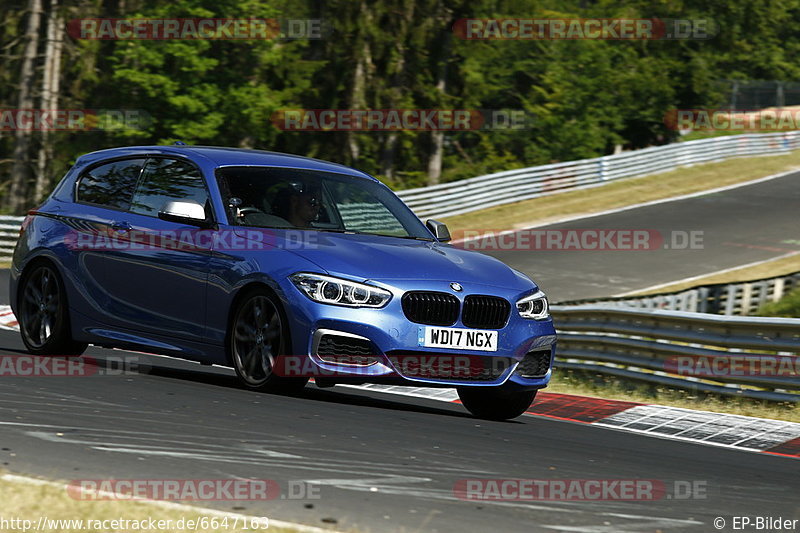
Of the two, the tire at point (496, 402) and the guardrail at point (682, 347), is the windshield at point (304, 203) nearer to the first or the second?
the tire at point (496, 402)

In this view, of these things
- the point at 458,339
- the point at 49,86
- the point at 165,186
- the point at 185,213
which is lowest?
the point at 458,339

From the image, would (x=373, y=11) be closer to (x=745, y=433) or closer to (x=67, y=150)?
(x=67, y=150)

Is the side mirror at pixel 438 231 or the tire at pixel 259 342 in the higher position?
the side mirror at pixel 438 231

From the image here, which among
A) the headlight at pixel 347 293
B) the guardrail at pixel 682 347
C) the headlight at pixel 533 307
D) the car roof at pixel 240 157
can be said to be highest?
the car roof at pixel 240 157

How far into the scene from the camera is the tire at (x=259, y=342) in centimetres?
830

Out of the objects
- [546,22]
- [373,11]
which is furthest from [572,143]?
[373,11]

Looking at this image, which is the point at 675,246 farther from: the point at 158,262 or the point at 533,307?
the point at 158,262

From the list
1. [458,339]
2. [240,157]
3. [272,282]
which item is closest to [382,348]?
[458,339]

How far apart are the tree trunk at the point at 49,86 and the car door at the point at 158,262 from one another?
1373 inches

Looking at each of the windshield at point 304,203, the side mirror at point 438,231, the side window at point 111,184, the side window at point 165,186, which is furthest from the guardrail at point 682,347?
the side window at point 111,184

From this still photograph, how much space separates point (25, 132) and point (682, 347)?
38.2m

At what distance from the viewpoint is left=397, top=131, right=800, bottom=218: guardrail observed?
1324 inches

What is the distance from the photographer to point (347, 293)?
807 cm

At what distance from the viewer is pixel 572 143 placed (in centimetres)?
6425
